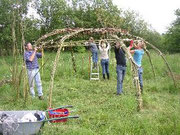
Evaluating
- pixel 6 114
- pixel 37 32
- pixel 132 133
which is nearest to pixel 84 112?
pixel 132 133

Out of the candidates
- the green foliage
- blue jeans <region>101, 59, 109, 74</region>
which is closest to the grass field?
blue jeans <region>101, 59, 109, 74</region>

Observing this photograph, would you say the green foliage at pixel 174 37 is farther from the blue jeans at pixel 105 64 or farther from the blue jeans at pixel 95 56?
the blue jeans at pixel 105 64

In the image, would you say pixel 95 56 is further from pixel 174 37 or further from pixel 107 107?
pixel 174 37

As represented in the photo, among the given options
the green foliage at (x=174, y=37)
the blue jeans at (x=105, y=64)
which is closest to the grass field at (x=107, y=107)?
the blue jeans at (x=105, y=64)

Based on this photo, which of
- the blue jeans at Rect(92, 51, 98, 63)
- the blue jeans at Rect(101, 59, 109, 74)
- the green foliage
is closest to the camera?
the blue jeans at Rect(101, 59, 109, 74)

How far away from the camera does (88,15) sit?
26281 mm

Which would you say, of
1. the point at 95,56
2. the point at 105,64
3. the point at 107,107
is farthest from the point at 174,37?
the point at 107,107

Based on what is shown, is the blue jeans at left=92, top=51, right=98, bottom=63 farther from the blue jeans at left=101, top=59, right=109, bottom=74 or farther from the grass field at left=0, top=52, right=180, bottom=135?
the grass field at left=0, top=52, right=180, bottom=135

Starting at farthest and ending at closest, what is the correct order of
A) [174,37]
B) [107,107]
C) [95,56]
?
[174,37] < [95,56] < [107,107]

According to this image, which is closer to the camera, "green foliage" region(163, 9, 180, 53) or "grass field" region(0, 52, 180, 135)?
"grass field" region(0, 52, 180, 135)

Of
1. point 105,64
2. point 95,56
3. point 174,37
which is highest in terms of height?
point 174,37

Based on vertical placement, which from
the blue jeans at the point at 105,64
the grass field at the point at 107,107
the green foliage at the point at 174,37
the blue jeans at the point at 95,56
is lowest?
the grass field at the point at 107,107

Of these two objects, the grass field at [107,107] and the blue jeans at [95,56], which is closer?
the grass field at [107,107]

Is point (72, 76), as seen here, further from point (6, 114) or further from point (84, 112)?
point (6, 114)
